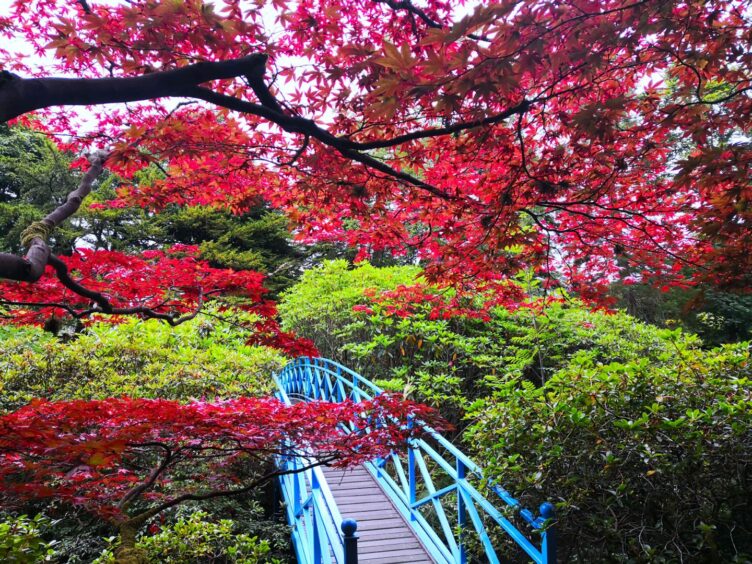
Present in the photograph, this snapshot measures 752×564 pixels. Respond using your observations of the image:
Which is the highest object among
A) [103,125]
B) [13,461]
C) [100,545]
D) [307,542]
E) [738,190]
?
[103,125]

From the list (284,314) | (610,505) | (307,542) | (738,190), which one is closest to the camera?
(610,505)

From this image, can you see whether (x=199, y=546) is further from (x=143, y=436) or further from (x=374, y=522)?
(x=143, y=436)

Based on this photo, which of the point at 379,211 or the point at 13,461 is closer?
the point at 13,461

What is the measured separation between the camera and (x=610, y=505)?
97.6 inches

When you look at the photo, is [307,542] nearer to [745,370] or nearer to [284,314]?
[745,370]

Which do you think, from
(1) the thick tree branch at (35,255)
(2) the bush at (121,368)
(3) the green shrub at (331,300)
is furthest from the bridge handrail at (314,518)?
(3) the green shrub at (331,300)

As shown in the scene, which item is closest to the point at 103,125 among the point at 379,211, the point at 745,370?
the point at 379,211

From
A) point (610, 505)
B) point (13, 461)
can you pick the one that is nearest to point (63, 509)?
point (13, 461)

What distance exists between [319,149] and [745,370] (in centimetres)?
352

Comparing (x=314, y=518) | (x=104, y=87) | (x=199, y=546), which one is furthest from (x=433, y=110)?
(x=199, y=546)

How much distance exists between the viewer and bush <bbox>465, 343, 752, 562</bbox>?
2408 mm

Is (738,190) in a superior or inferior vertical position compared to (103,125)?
inferior

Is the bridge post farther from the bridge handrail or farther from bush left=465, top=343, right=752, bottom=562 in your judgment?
bush left=465, top=343, right=752, bottom=562

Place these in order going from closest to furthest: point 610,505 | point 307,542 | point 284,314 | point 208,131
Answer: point 610,505 < point 208,131 < point 307,542 < point 284,314
